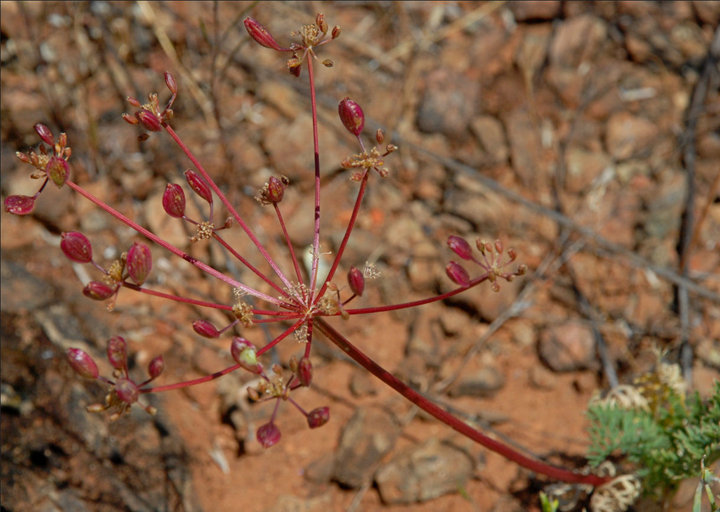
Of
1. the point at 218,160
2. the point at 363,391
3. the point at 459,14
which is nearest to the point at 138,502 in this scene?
the point at 363,391

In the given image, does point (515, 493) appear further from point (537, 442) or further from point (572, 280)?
point (572, 280)

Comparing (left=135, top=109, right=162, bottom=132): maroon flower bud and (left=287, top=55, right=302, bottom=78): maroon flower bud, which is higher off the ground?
(left=287, top=55, right=302, bottom=78): maroon flower bud

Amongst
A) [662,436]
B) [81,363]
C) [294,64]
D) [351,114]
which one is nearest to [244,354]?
[81,363]

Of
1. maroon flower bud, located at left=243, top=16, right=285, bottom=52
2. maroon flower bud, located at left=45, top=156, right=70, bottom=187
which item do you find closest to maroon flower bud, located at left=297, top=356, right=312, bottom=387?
maroon flower bud, located at left=45, top=156, right=70, bottom=187

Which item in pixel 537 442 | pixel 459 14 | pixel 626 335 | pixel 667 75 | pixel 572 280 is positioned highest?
pixel 459 14

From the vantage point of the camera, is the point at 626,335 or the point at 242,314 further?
the point at 626,335

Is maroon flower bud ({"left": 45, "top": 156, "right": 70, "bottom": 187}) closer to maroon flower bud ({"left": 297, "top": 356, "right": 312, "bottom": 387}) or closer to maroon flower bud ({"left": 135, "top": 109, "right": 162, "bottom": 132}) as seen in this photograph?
maroon flower bud ({"left": 135, "top": 109, "right": 162, "bottom": 132})
